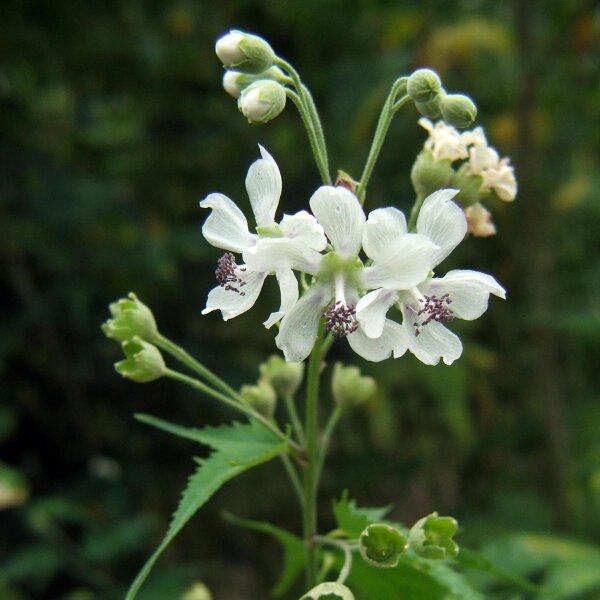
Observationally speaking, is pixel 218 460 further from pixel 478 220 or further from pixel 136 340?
pixel 478 220

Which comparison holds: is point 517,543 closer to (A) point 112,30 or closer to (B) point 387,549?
(B) point 387,549

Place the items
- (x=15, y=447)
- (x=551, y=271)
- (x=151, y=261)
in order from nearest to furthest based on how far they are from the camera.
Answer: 1. (x=151, y=261)
2. (x=15, y=447)
3. (x=551, y=271)

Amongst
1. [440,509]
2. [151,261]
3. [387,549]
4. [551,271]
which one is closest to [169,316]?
[151,261]

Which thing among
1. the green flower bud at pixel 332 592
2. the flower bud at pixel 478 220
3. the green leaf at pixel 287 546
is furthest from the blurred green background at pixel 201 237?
the green flower bud at pixel 332 592

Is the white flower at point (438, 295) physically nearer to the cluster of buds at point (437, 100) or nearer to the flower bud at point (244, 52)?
the cluster of buds at point (437, 100)

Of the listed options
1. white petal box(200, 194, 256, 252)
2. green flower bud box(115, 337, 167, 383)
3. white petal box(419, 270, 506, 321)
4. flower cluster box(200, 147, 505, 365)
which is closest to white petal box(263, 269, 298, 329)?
flower cluster box(200, 147, 505, 365)

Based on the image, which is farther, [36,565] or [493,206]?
[493,206]

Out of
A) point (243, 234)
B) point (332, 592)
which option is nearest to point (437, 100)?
point (243, 234)
